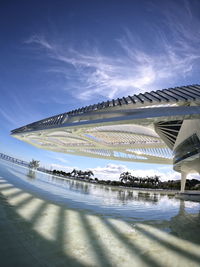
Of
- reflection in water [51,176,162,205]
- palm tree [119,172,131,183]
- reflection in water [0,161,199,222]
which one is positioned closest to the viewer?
reflection in water [0,161,199,222]

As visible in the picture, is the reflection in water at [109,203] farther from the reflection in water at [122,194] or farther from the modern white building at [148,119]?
the modern white building at [148,119]

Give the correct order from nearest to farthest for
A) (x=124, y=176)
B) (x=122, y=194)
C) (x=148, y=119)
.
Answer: (x=148, y=119) < (x=122, y=194) < (x=124, y=176)

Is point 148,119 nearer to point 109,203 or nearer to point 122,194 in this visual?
point 109,203

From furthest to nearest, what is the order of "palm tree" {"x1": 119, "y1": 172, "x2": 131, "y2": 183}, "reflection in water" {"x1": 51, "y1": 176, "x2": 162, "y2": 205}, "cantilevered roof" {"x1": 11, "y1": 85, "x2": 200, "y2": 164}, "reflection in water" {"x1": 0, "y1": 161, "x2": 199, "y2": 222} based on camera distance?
1. "palm tree" {"x1": 119, "y1": 172, "x2": 131, "y2": 183}
2. "reflection in water" {"x1": 51, "y1": 176, "x2": 162, "y2": 205}
3. "cantilevered roof" {"x1": 11, "y1": 85, "x2": 200, "y2": 164}
4. "reflection in water" {"x1": 0, "y1": 161, "x2": 199, "y2": 222}

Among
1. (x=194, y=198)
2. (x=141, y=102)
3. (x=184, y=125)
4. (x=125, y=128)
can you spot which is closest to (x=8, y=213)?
(x=141, y=102)

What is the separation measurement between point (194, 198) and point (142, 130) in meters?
9.64

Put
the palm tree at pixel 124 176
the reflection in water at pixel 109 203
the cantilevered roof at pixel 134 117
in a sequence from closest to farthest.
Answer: the reflection in water at pixel 109 203, the cantilevered roof at pixel 134 117, the palm tree at pixel 124 176

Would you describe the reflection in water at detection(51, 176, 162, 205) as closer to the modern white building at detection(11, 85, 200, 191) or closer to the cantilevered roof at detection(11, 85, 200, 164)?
the modern white building at detection(11, 85, 200, 191)

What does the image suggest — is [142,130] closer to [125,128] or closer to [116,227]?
[125,128]

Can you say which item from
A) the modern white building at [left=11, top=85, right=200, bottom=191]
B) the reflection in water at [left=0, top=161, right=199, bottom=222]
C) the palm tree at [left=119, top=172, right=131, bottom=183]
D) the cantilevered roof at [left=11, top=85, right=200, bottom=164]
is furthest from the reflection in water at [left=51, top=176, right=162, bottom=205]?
the palm tree at [left=119, top=172, right=131, bottom=183]

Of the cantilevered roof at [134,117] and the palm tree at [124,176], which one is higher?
the cantilevered roof at [134,117]

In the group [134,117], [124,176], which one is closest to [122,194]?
[134,117]

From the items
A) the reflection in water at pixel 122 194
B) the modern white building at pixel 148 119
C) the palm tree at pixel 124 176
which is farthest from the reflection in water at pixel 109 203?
the palm tree at pixel 124 176

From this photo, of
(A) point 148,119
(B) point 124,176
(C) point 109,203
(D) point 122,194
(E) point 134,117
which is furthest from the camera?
(B) point 124,176
